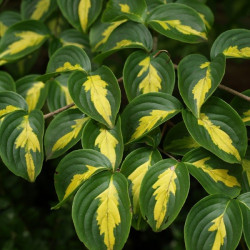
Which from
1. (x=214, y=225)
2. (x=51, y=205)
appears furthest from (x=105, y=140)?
(x=51, y=205)

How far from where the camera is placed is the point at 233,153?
87 centimetres

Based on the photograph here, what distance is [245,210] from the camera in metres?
0.86

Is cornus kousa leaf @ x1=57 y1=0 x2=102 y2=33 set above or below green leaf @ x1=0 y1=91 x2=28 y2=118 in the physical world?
above

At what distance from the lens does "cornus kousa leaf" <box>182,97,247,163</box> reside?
0.87 meters

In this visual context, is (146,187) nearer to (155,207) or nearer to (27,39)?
(155,207)

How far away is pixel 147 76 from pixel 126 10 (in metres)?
0.24

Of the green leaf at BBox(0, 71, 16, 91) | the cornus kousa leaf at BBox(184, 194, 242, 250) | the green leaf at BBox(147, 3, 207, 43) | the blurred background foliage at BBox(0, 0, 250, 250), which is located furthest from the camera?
the blurred background foliage at BBox(0, 0, 250, 250)

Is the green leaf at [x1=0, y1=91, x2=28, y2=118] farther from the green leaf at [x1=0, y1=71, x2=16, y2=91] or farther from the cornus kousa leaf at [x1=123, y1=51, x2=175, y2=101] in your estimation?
the cornus kousa leaf at [x1=123, y1=51, x2=175, y2=101]

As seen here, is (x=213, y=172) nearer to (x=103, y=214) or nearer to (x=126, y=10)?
(x=103, y=214)

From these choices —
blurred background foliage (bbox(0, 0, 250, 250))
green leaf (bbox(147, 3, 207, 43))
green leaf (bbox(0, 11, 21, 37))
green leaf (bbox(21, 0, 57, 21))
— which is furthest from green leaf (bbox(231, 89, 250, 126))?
green leaf (bbox(0, 11, 21, 37))

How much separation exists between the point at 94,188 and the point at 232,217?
0.31 meters

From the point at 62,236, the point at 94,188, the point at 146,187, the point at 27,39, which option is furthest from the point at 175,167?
the point at 62,236

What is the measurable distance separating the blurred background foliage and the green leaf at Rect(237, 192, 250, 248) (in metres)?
0.60

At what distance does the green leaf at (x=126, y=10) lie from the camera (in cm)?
108
